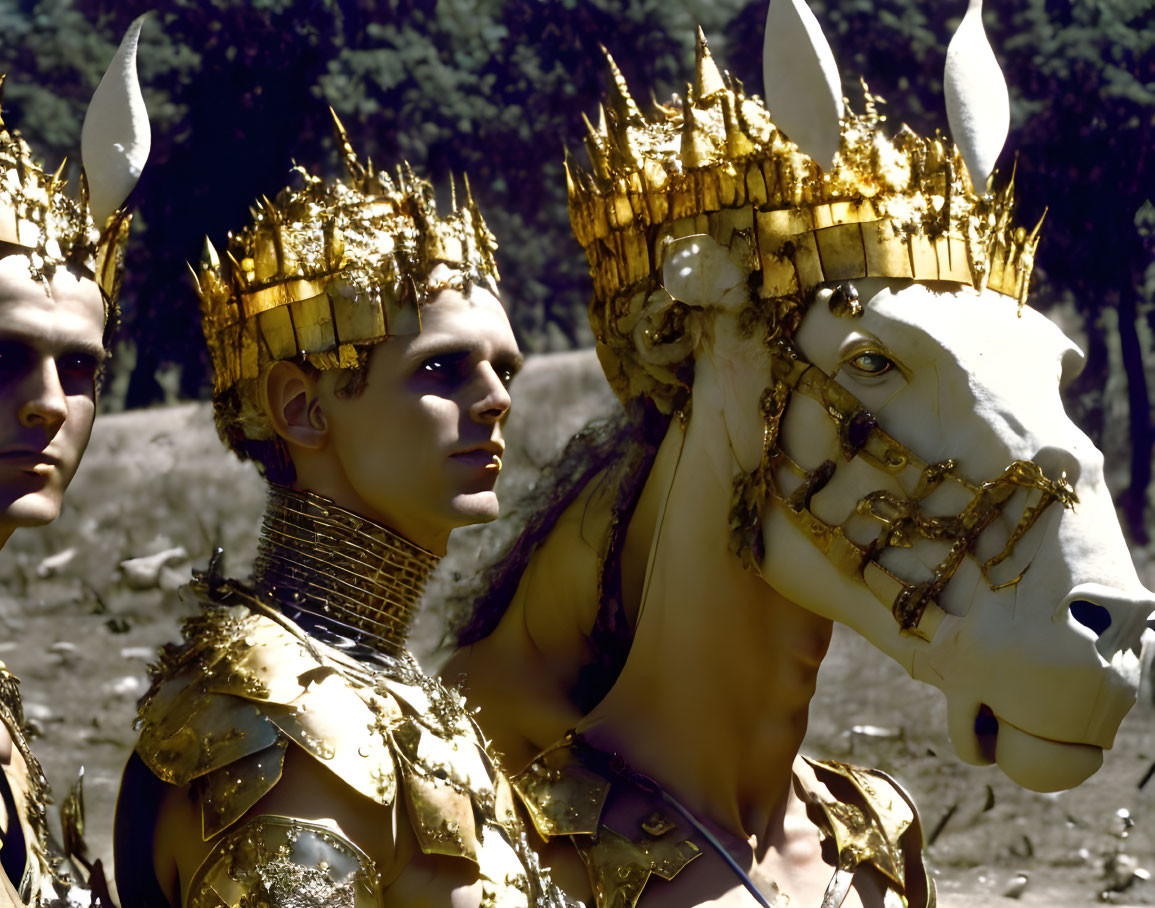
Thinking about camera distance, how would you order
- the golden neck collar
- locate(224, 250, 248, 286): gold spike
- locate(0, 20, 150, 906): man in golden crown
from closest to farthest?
locate(0, 20, 150, 906): man in golden crown → the golden neck collar → locate(224, 250, 248, 286): gold spike

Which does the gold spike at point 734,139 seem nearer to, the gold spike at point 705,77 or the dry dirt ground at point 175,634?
the gold spike at point 705,77

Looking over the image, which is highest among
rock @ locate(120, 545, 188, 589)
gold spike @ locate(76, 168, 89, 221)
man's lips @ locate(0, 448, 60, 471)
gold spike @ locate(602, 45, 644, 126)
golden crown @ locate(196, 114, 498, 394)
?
gold spike @ locate(602, 45, 644, 126)

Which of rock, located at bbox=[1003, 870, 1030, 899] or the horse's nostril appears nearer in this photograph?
the horse's nostril

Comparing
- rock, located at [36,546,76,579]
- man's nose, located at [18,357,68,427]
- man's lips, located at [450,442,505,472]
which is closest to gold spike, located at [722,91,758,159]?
man's lips, located at [450,442,505,472]

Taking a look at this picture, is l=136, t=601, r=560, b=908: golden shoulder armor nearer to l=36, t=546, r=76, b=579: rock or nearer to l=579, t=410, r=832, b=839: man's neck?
l=579, t=410, r=832, b=839: man's neck

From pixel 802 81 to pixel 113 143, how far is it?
1.10m

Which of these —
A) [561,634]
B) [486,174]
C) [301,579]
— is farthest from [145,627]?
[301,579]

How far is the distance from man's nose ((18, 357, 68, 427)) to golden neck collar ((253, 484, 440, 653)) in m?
0.43

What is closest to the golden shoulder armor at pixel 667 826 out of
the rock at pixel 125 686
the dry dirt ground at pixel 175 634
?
the dry dirt ground at pixel 175 634

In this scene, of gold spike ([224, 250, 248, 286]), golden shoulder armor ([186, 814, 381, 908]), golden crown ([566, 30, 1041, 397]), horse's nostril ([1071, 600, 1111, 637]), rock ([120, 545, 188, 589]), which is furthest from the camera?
rock ([120, 545, 188, 589])

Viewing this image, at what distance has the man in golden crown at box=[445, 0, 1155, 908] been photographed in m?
2.58

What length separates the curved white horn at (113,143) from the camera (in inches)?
102

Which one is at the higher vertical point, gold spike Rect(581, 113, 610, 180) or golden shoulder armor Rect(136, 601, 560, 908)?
gold spike Rect(581, 113, 610, 180)

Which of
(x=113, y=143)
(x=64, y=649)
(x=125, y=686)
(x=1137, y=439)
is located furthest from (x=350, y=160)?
(x=1137, y=439)
